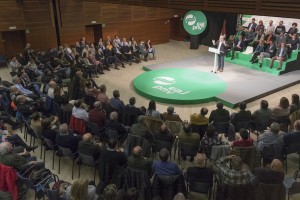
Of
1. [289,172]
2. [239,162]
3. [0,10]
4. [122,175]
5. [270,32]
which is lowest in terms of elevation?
[289,172]

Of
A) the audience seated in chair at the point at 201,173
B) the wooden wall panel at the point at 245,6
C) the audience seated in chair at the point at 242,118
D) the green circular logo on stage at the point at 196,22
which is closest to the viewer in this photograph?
the audience seated in chair at the point at 201,173

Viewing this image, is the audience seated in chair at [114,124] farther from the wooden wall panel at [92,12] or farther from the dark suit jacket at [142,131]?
the wooden wall panel at [92,12]

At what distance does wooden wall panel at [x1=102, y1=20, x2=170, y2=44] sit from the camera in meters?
15.8

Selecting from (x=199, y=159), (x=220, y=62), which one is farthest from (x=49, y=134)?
(x=220, y=62)

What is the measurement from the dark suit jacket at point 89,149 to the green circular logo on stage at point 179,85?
14.5 feet

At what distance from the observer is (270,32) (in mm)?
12609

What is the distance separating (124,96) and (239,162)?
6.19m

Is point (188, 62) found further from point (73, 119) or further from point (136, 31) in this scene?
point (73, 119)

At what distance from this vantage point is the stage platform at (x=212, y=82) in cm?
951

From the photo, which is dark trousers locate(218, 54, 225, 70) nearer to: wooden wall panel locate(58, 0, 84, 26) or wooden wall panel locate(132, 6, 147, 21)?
wooden wall panel locate(132, 6, 147, 21)

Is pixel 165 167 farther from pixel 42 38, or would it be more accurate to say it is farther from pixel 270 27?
pixel 42 38

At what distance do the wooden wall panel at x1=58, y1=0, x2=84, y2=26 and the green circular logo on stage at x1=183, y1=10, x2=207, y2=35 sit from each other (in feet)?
21.9

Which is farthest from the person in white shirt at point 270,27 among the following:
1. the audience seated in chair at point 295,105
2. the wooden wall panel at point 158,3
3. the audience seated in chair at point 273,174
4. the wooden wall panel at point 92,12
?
the audience seated in chair at point 273,174

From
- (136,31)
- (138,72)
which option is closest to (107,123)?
(138,72)
